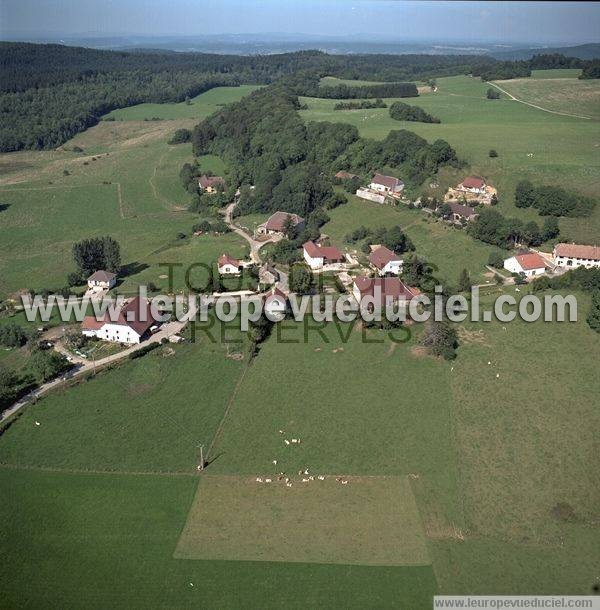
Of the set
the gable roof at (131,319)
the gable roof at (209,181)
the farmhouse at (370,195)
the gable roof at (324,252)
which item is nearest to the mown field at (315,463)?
the gable roof at (131,319)

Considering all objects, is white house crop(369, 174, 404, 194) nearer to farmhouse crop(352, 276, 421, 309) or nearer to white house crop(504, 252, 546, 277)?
white house crop(504, 252, 546, 277)

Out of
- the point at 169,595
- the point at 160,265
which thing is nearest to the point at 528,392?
the point at 169,595

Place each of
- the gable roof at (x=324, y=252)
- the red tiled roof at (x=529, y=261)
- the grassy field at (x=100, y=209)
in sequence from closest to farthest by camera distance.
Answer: the red tiled roof at (x=529, y=261)
the gable roof at (x=324, y=252)
the grassy field at (x=100, y=209)

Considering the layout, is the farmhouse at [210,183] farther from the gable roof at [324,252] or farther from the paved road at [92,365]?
the paved road at [92,365]

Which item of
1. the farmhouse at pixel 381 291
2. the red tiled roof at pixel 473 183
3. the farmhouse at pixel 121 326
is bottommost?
the farmhouse at pixel 121 326

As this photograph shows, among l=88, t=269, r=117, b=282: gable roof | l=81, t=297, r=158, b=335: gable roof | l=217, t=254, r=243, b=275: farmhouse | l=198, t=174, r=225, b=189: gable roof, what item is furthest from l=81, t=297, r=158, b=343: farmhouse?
l=198, t=174, r=225, b=189: gable roof
